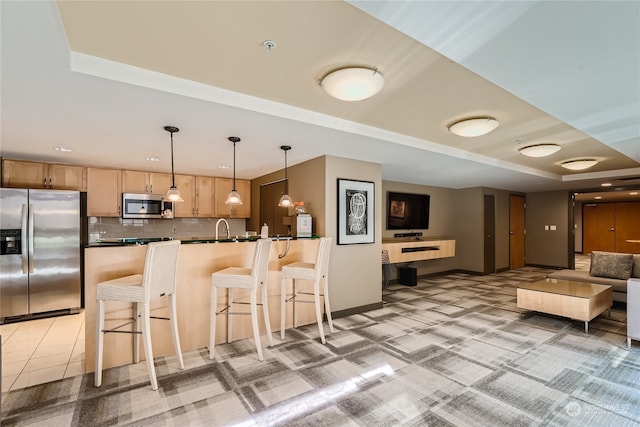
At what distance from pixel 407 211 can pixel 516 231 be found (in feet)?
13.0

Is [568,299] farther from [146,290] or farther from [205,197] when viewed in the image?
[205,197]

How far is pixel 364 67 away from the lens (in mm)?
2160

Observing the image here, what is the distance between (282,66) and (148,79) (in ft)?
3.14

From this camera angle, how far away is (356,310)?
4461mm

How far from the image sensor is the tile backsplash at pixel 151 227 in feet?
17.0

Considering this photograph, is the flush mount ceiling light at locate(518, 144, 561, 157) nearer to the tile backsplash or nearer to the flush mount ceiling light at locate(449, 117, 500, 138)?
the flush mount ceiling light at locate(449, 117, 500, 138)

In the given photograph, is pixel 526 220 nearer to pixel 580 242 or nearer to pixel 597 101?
pixel 580 242

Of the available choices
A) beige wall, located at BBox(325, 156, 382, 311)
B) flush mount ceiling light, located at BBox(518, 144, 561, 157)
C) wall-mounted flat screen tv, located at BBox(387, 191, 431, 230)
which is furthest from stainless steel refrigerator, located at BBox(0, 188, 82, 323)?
flush mount ceiling light, located at BBox(518, 144, 561, 157)

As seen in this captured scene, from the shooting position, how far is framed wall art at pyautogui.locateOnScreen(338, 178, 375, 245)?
4348 millimetres

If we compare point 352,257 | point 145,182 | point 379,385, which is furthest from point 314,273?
point 145,182

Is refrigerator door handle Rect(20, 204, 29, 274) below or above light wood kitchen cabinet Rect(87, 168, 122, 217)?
below

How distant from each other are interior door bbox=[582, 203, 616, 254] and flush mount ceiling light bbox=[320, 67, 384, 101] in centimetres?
1323

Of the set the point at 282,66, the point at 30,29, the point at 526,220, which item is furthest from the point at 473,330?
the point at 526,220

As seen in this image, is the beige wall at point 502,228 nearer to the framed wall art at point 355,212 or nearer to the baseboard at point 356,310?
the framed wall art at point 355,212
